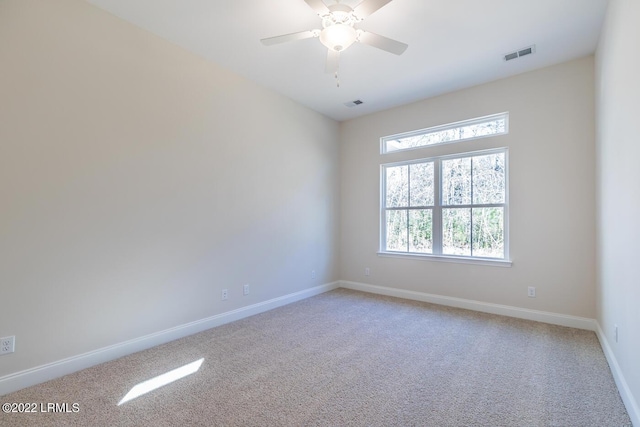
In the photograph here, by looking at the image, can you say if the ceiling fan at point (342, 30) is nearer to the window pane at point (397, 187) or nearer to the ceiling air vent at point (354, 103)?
the ceiling air vent at point (354, 103)

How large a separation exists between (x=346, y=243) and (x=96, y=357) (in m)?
3.76

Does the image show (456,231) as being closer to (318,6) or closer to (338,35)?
(338,35)

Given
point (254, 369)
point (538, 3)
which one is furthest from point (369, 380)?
point (538, 3)

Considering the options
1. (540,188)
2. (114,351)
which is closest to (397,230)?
(540,188)

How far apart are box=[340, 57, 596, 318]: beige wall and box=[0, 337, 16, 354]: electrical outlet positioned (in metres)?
4.35

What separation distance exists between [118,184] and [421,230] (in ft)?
12.8

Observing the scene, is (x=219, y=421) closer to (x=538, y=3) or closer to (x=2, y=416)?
(x=2, y=416)

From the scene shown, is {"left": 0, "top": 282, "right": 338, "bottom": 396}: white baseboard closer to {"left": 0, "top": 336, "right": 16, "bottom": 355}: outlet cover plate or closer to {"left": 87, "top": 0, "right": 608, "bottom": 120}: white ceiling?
{"left": 0, "top": 336, "right": 16, "bottom": 355}: outlet cover plate

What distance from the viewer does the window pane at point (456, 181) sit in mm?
4172

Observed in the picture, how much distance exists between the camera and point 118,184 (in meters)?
2.72

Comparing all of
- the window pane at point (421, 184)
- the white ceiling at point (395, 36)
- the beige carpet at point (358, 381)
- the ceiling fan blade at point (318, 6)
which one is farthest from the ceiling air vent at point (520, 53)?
the beige carpet at point (358, 381)

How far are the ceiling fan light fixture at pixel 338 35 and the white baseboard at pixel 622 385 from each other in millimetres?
3017

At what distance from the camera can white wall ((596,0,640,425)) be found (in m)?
1.78

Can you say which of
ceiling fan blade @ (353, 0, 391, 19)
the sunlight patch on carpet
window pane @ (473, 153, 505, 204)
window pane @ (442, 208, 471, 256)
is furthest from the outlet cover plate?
window pane @ (473, 153, 505, 204)
